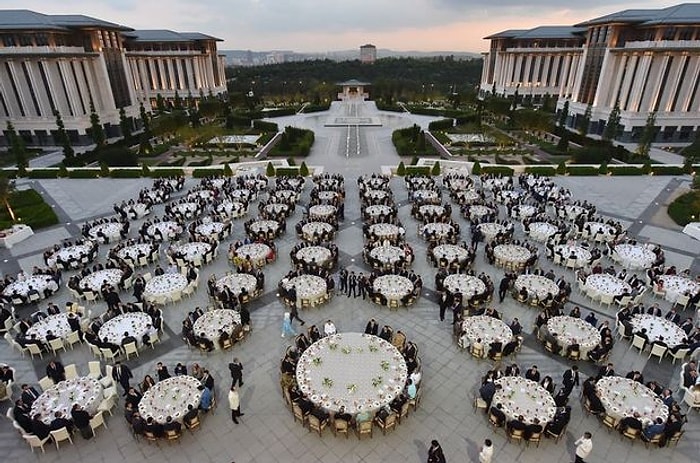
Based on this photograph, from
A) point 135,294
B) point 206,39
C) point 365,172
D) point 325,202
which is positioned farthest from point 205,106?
point 135,294

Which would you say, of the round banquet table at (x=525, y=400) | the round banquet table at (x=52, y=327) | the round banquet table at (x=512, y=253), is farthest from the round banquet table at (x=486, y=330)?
the round banquet table at (x=52, y=327)

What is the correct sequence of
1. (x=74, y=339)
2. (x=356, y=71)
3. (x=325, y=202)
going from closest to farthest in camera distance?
(x=74, y=339) < (x=325, y=202) < (x=356, y=71)

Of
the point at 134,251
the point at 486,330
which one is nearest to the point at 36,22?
the point at 134,251

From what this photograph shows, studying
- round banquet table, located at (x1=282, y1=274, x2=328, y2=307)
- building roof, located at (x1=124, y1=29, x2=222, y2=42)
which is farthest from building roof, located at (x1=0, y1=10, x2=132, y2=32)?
round banquet table, located at (x1=282, y1=274, x2=328, y2=307)

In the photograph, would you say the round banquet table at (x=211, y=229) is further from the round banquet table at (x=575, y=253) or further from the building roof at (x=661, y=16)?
the building roof at (x=661, y=16)

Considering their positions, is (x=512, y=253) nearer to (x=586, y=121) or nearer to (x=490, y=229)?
(x=490, y=229)

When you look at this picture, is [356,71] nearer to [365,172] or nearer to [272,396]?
[365,172]

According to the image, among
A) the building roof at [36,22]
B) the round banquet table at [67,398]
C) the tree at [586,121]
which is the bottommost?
the round banquet table at [67,398]
